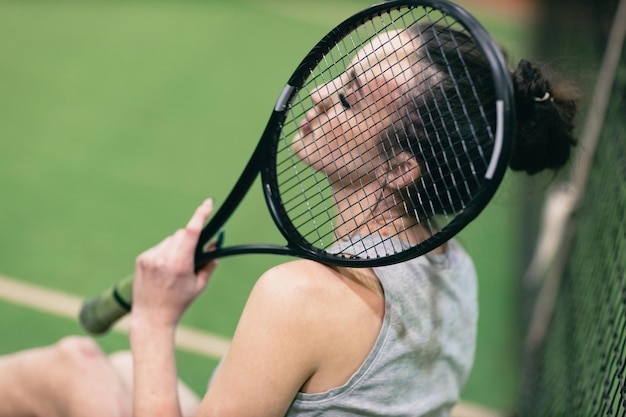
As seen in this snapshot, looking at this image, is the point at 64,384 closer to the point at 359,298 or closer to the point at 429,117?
the point at 359,298

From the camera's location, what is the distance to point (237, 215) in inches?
107

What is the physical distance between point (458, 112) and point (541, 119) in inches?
6.3

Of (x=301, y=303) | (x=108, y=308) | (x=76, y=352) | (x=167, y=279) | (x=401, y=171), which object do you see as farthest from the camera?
(x=108, y=308)

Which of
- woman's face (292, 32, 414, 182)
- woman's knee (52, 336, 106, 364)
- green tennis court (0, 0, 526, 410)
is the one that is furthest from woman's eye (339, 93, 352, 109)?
woman's knee (52, 336, 106, 364)

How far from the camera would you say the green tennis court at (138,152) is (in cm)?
228

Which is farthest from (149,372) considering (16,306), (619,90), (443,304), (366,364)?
(619,90)

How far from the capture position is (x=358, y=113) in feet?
3.65

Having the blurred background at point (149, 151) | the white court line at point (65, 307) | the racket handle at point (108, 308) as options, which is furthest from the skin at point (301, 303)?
the white court line at point (65, 307)

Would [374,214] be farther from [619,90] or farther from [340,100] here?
[619,90]

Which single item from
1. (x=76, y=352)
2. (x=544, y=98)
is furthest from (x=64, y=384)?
(x=544, y=98)

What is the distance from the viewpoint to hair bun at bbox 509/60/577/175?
3.57ft

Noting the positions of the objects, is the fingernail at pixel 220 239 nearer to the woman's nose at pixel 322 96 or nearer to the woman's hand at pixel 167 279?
the woman's hand at pixel 167 279

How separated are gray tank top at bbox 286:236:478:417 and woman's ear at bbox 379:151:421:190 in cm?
9

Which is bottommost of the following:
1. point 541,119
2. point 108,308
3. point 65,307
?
point 65,307
